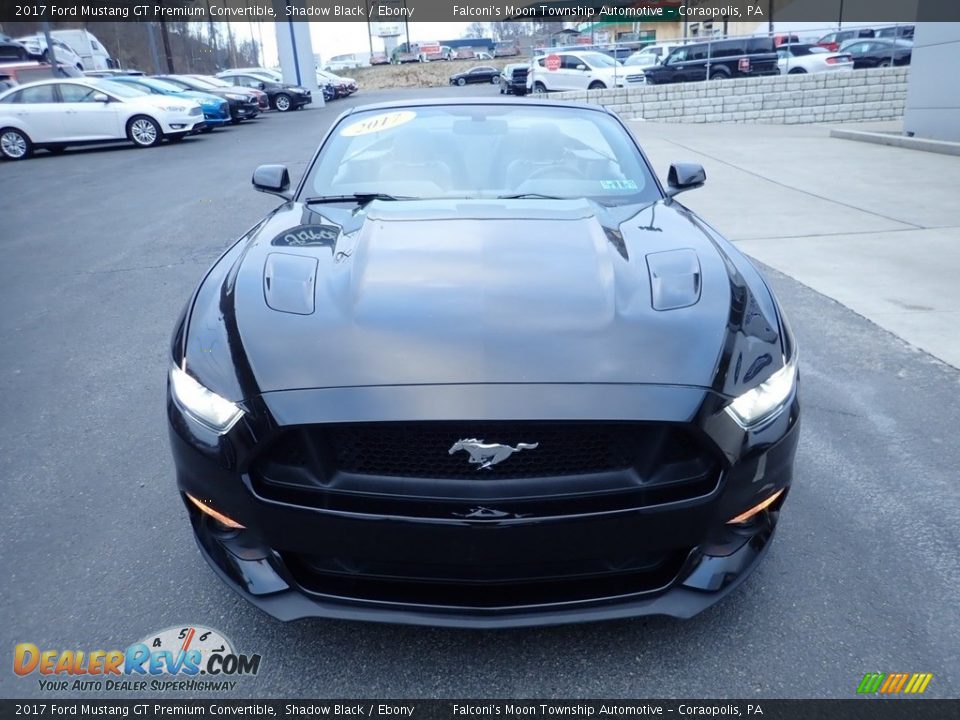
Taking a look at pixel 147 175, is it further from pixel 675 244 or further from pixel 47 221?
pixel 675 244

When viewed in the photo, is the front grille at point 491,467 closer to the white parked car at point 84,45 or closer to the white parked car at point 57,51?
the white parked car at point 57,51

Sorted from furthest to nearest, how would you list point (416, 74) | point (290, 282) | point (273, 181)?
point (416, 74) → point (273, 181) → point (290, 282)

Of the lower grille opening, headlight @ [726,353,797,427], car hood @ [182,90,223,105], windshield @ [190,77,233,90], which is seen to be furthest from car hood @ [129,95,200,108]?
headlight @ [726,353,797,427]

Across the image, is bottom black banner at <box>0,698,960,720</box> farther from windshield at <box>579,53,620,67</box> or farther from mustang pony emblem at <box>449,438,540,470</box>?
windshield at <box>579,53,620,67</box>

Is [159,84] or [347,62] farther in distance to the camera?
[347,62]

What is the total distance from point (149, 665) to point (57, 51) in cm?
3540

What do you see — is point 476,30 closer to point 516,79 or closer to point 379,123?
point 516,79

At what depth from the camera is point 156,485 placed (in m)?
3.07

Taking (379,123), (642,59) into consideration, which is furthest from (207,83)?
(379,123)

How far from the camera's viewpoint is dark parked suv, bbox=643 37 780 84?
2148 cm

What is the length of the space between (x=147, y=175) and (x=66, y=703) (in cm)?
1211

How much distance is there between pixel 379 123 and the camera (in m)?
3.84

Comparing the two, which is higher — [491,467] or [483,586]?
[491,467]

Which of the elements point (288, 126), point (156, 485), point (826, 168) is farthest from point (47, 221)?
point (288, 126)
